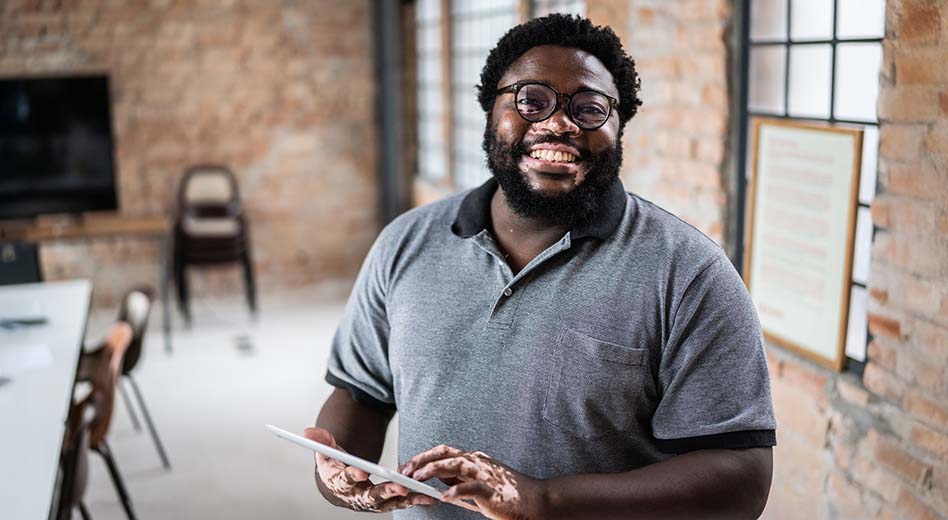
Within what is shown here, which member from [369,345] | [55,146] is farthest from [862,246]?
[55,146]

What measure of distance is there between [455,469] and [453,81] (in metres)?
5.35

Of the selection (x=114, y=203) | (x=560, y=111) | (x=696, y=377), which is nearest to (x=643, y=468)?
(x=696, y=377)

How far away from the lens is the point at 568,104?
1.56 meters

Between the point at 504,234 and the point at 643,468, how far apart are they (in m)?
0.46

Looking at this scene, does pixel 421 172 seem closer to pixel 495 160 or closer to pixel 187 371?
pixel 187 371

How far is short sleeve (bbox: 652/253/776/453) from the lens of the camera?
144cm

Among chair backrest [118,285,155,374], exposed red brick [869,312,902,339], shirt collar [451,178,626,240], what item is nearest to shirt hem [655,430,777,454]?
shirt collar [451,178,626,240]

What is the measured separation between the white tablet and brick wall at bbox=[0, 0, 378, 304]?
5912 mm

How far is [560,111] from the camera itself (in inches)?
61.3

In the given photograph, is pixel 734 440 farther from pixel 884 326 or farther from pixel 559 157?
pixel 884 326

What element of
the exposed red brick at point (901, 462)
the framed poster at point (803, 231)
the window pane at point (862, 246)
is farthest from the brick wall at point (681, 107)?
the exposed red brick at point (901, 462)

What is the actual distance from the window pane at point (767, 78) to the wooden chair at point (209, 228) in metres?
4.33

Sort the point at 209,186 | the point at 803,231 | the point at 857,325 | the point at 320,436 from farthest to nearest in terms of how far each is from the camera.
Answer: the point at 209,186 → the point at 803,231 → the point at 857,325 → the point at 320,436

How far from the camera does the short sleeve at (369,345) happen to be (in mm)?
1769
